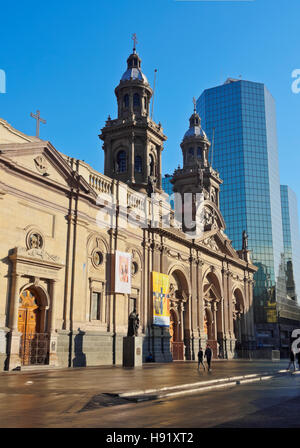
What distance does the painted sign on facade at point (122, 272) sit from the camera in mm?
35156

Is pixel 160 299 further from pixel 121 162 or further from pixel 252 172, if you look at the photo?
pixel 252 172

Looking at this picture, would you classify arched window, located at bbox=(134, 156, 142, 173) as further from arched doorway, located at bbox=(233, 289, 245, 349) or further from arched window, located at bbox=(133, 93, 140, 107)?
arched doorway, located at bbox=(233, 289, 245, 349)

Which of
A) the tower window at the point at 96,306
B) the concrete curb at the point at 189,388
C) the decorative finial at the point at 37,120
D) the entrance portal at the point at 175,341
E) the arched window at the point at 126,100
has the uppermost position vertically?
the arched window at the point at 126,100

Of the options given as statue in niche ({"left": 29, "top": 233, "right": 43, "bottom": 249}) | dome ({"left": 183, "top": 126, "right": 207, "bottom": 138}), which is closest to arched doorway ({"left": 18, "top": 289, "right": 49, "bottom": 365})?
statue in niche ({"left": 29, "top": 233, "right": 43, "bottom": 249})

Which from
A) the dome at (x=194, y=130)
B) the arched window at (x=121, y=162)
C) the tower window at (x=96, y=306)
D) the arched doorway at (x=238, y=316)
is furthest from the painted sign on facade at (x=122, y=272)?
the dome at (x=194, y=130)

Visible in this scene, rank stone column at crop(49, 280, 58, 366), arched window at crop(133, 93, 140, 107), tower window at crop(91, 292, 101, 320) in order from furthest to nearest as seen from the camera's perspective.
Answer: arched window at crop(133, 93, 140, 107) < tower window at crop(91, 292, 101, 320) < stone column at crop(49, 280, 58, 366)

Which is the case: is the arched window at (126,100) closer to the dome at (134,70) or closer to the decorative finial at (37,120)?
the dome at (134,70)

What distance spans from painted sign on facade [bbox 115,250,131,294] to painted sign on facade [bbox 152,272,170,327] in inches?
162

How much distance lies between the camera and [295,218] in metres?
140

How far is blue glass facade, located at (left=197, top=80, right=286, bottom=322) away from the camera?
3999 inches

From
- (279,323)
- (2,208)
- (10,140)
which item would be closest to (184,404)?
(2,208)

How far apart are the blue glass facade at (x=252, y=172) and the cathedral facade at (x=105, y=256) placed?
46444mm
